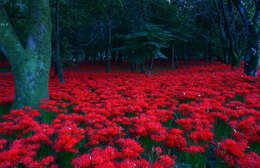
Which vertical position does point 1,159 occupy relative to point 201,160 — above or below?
above

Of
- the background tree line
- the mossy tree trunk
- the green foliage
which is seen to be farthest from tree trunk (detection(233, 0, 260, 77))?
the mossy tree trunk

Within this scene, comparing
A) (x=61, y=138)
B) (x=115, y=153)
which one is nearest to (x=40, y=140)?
(x=61, y=138)

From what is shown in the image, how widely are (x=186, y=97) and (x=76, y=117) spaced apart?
3885mm

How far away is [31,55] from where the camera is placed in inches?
202

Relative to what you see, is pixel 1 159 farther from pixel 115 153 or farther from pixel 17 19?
pixel 17 19

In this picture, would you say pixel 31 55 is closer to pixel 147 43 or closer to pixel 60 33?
pixel 147 43

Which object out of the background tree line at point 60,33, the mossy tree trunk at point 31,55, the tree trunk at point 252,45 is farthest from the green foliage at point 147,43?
the mossy tree trunk at point 31,55

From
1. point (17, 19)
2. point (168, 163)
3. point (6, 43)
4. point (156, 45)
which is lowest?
point (168, 163)

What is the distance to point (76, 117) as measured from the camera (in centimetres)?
357

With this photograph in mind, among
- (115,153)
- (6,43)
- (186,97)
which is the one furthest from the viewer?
(186,97)

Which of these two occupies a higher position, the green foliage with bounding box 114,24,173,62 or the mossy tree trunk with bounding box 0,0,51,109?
the green foliage with bounding box 114,24,173,62

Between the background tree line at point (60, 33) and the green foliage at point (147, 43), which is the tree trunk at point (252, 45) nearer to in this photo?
the background tree line at point (60, 33)

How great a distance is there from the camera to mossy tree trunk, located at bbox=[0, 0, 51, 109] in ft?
16.0

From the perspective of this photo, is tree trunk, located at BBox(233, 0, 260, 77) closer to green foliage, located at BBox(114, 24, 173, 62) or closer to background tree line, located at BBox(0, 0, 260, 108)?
background tree line, located at BBox(0, 0, 260, 108)
